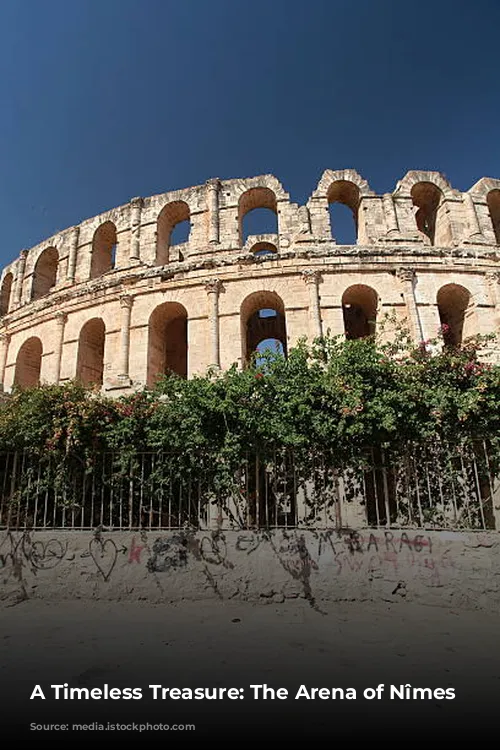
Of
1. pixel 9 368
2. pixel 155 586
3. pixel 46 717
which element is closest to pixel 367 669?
pixel 46 717

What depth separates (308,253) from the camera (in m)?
13.4

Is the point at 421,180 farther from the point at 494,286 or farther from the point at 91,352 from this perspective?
the point at 91,352

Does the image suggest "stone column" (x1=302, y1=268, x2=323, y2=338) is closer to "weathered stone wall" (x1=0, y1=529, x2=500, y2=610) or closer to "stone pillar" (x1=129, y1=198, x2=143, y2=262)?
"stone pillar" (x1=129, y1=198, x2=143, y2=262)

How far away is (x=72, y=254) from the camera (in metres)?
16.2

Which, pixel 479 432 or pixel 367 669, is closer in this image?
pixel 367 669

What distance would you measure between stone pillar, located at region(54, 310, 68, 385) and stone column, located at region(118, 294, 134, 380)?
8.67 ft

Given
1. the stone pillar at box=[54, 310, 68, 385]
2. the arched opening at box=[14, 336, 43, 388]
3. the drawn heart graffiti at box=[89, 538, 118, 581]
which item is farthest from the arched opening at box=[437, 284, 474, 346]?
the arched opening at box=[14, 336, 43, 388]

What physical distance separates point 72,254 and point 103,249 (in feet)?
3.88

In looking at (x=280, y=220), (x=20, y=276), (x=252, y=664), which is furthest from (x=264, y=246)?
(x=252, y=664)

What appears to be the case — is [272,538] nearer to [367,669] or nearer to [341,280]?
[367,669]

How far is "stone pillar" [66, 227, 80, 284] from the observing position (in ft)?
51.9

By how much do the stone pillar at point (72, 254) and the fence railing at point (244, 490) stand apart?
10242 millimetres

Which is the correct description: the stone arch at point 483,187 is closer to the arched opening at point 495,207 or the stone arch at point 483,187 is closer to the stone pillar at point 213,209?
the arched opening at point 495,207

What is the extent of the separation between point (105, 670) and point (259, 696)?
1.51 m
